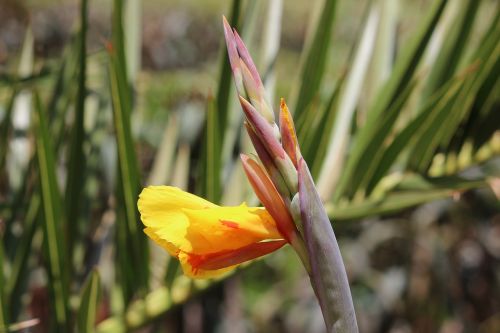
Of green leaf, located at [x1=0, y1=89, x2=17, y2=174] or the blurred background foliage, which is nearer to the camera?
the blurred background foliage

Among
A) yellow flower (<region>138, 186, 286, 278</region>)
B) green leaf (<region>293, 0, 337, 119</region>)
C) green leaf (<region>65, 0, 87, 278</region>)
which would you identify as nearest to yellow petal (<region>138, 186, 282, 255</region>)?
yellow flower (<region>138, 186, 286, 278</region>)

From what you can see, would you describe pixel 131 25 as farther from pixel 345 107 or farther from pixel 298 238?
pixel 298 238

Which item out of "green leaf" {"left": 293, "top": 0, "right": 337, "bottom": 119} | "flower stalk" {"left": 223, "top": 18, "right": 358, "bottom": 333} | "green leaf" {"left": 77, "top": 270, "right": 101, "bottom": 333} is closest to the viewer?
"flower stalk" {"left": 223, "top": 18, "right": 358, "bottom": 333}

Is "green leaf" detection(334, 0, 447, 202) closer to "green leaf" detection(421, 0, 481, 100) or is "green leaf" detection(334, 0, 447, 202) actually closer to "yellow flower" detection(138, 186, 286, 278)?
"green leaf" detection(421, 0, 481, 100)

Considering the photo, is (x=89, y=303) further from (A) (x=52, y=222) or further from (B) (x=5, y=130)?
(B) (x=5, y=130)

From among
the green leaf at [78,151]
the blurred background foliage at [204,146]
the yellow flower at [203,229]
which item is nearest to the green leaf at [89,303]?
the blurred background foliage at [204,146]

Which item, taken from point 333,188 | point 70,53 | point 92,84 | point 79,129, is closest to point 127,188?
point 79,129

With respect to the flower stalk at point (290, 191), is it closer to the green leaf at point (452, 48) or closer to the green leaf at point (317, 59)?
the green leaf at point (317, 59)
